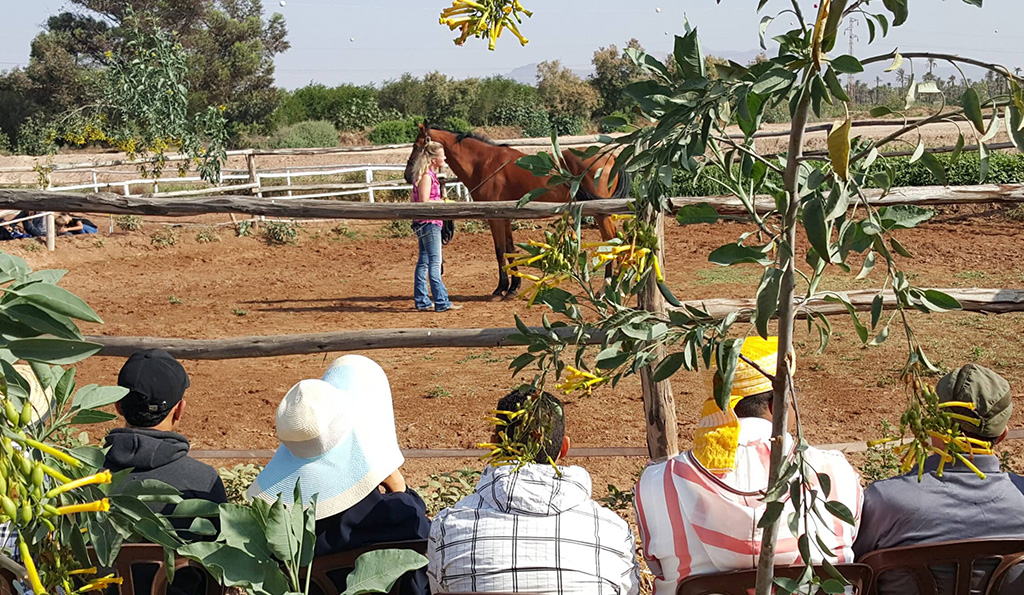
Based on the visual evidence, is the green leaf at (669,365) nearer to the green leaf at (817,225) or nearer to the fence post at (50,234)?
the green leaf at (817,225)

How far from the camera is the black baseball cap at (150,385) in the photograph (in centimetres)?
241

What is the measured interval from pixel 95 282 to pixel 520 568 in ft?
28.7

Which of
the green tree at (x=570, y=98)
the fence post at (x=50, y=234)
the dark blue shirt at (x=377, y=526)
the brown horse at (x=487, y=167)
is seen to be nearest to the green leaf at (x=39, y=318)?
the dark blue shirt at (x=377, y=526)

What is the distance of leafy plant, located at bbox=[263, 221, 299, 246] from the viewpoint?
11547mm

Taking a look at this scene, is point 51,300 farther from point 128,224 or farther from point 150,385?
point 128,224

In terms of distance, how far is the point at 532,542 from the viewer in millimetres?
2020

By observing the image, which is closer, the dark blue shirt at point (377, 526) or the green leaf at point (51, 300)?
the green leaf at point (51, 300)

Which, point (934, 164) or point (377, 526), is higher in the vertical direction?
point (934, 164)

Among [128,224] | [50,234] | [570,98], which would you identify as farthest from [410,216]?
[570,98]

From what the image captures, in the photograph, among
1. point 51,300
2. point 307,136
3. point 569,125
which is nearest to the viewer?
point 51,300

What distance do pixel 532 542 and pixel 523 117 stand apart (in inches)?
1183

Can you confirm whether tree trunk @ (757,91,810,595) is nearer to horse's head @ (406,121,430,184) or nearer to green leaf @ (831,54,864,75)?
green leaf @ (831,54,864,75)

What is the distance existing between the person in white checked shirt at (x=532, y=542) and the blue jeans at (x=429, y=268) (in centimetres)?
541

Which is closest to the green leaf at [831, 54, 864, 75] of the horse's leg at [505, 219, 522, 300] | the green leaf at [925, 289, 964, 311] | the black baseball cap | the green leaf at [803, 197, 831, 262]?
the green leaf at [803, 197, 831, 262]
